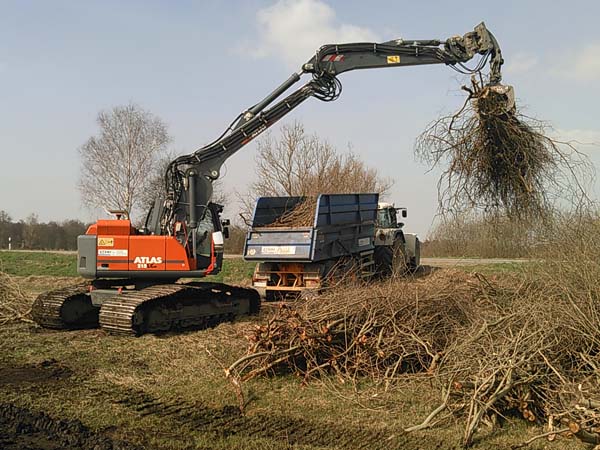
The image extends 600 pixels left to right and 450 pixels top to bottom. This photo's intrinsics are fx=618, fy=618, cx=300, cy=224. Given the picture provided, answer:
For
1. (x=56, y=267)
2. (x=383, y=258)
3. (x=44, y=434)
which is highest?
(x=383, y=258)

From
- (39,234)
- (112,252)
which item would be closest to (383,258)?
(112,252)

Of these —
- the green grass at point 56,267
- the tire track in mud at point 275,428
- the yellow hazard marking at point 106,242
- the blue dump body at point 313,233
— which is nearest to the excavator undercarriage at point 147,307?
the yellow hazard marking at point 106,242

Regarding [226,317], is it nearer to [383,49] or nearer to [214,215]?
[214,215]

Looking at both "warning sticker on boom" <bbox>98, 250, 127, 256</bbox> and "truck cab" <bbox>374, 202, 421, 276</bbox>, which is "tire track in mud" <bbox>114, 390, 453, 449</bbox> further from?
"truck cab" <bbox>374, 202, 421, 276</bbox>

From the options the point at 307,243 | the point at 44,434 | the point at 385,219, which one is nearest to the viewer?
the point at 44,434

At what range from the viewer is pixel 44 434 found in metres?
5.15

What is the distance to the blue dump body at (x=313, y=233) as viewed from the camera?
11.5m

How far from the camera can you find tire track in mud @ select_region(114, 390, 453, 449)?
16.4ft

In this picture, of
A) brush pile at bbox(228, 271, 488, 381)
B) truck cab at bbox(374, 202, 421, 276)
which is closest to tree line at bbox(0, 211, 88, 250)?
truck cab at bbox(374, 202, 421, 276)

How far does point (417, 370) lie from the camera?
709 centimetres

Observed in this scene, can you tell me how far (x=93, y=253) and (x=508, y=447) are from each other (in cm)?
737

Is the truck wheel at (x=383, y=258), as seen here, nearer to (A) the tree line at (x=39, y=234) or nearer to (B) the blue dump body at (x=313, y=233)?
(B) the blue dump body at (x=313, y=233)

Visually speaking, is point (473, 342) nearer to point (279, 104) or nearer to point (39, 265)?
point (279, 104)

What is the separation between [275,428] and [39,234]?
164 ft
